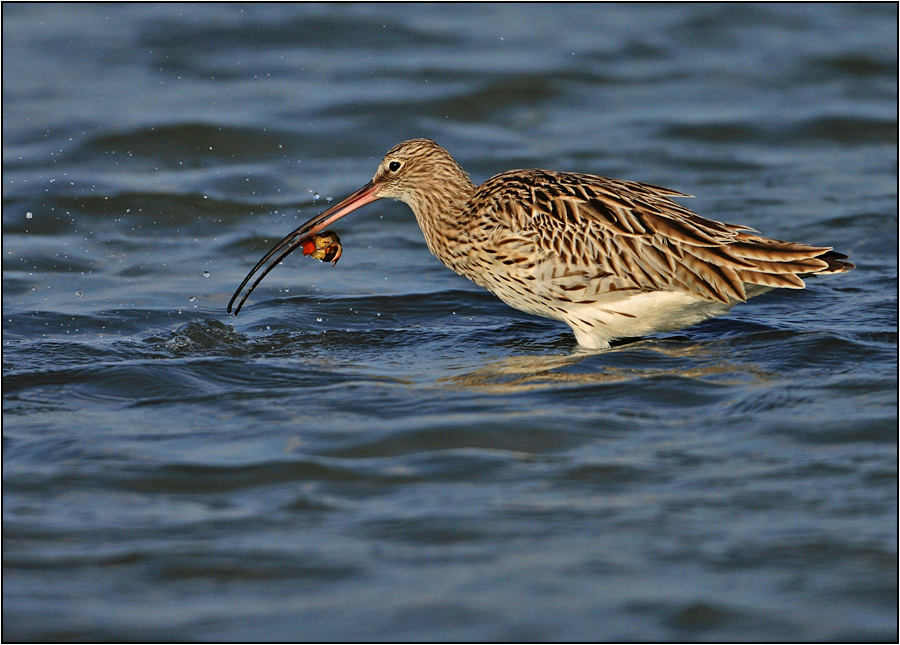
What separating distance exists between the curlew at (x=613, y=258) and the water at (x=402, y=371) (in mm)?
320

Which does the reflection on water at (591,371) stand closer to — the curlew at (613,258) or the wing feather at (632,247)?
the curlew at (613,258)

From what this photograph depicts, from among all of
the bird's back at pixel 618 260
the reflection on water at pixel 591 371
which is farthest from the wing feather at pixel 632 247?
the reflection on water at pixel 591 371

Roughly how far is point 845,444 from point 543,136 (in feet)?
26.6

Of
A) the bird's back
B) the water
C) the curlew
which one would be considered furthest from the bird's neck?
the water

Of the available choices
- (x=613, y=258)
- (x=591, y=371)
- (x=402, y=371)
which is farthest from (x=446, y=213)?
(x=591, y=371)

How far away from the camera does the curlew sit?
311 inches

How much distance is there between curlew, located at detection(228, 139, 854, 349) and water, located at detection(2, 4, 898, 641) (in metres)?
0.32

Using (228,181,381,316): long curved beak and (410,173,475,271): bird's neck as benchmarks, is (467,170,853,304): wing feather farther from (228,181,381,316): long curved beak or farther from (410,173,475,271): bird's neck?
(228,181,381,316): long curved beak

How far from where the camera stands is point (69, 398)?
7082 mm

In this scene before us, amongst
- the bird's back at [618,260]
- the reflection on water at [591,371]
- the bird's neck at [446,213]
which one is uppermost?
the bird's neck at [446,213]

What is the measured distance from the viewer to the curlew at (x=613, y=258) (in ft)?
25.9

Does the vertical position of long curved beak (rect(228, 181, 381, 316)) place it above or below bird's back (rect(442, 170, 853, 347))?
above

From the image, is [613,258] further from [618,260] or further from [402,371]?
[402,371]

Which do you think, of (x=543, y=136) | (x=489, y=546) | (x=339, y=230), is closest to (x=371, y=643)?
(x=489, y=546)
